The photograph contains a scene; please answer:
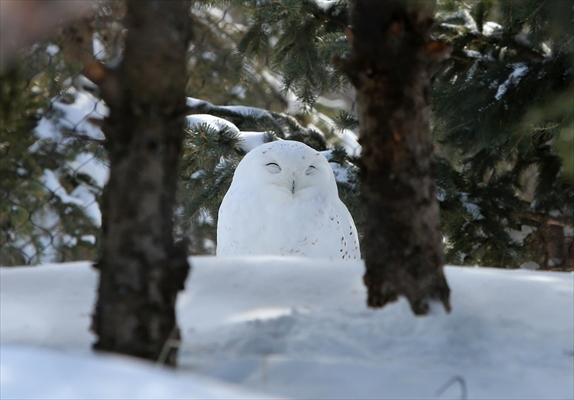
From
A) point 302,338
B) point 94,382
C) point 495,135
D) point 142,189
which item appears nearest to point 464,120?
point 495,135

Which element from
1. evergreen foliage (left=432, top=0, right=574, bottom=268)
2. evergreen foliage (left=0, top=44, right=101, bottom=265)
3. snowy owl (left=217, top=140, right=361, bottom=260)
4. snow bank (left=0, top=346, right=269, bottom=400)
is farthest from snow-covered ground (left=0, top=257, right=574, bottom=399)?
evergreen foliage (left=0, top=44, right=101, bottom=265)

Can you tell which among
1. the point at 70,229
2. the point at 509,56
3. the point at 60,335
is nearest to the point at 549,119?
the point at 509,56

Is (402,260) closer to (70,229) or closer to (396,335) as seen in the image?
(396,335)

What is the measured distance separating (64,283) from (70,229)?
255 cm

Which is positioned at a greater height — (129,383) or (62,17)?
(62,17)

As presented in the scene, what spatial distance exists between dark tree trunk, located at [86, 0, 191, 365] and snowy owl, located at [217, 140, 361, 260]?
3.41ft

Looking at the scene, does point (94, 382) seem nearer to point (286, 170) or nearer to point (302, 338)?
point (302, 338)

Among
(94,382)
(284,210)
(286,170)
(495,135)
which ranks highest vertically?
(495,135)

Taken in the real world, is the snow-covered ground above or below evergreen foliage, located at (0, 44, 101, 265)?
below

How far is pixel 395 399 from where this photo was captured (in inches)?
28.4

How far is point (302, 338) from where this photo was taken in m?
0.83

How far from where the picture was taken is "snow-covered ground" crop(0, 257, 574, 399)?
2.11ft

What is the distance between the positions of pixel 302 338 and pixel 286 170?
99cm

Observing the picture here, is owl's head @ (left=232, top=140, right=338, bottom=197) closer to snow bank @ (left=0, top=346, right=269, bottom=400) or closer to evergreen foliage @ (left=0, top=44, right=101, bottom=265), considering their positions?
snow bank @ (left=0, top=346, right=269, bottom=400)
